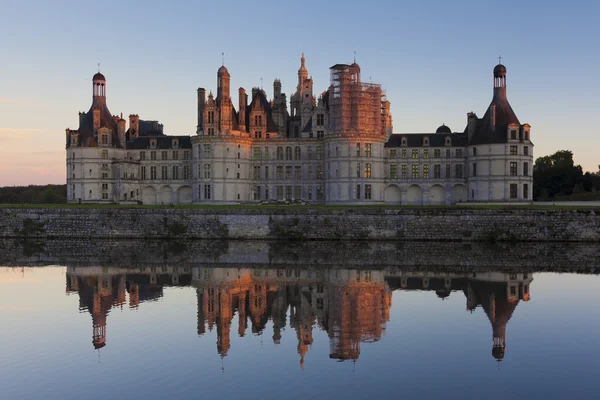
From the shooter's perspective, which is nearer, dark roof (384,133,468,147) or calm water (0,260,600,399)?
calm water (0,260,600,399)

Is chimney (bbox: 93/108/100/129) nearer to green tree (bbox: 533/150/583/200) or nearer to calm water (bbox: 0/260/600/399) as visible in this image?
calm water (bbox: 0/260/600/399)

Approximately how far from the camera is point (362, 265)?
1296 inches

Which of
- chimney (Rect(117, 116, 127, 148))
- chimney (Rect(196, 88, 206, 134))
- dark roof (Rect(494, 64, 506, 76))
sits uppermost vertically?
dark roof (Rect(494, 64, 506, 76))

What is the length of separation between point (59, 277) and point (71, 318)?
9472 millimetres

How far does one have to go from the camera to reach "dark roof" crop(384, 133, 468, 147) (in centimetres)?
6506

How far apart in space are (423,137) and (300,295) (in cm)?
4427

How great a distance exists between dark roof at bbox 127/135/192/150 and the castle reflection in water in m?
39.0

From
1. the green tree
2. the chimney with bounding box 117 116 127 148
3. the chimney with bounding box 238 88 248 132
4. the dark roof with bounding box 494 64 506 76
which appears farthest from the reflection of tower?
the green tree

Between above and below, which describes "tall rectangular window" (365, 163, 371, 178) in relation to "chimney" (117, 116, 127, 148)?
below

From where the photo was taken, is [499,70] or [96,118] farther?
[96,118]

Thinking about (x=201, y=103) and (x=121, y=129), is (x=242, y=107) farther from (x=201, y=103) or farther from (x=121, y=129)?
(x=121, y=129)

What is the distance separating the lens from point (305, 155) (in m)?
66.7

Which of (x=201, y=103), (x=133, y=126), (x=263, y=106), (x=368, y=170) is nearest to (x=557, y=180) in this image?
(x=368, y=170)

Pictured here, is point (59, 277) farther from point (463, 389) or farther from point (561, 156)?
point (561, 156)
